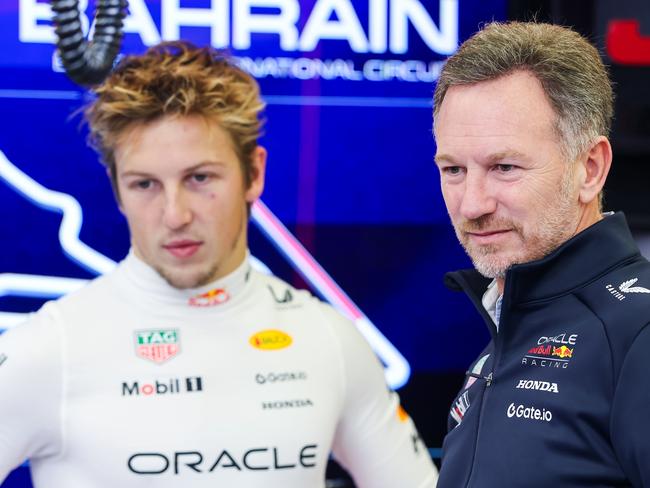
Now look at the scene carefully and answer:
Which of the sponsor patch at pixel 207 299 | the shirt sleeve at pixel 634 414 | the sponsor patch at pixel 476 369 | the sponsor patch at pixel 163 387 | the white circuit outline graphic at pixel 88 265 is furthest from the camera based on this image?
the white circuit outline graphic at pixel 88 265

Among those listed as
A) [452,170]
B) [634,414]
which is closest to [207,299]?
[452,170]

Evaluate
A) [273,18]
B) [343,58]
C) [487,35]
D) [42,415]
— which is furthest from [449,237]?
[487,35]

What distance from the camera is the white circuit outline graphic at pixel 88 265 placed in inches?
114

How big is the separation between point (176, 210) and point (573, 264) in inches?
48.5

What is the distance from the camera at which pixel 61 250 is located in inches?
115

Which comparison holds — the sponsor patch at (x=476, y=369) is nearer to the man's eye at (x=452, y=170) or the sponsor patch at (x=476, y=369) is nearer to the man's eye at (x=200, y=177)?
the man's eye at (x=452, y=170)

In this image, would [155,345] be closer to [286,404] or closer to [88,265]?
[286,404]

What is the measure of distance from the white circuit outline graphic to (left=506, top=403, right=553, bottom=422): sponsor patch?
1.50 m

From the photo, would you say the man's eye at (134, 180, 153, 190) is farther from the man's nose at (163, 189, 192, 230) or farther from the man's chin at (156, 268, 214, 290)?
the man's chin at (156, 268, 214, 290)

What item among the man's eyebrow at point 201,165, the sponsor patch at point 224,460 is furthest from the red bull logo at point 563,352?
the man's eyebrow at point 201,165

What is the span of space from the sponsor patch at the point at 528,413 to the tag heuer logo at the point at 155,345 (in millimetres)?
1289

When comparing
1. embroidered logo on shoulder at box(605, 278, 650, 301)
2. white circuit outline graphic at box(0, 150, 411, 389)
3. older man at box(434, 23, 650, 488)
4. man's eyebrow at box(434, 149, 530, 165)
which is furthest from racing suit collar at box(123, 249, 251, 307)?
embroidered logo on shoulder at box(605, 278, 650, 301)

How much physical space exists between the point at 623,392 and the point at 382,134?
6.12ft

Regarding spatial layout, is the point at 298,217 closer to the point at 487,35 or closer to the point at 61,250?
the point at 61,250
